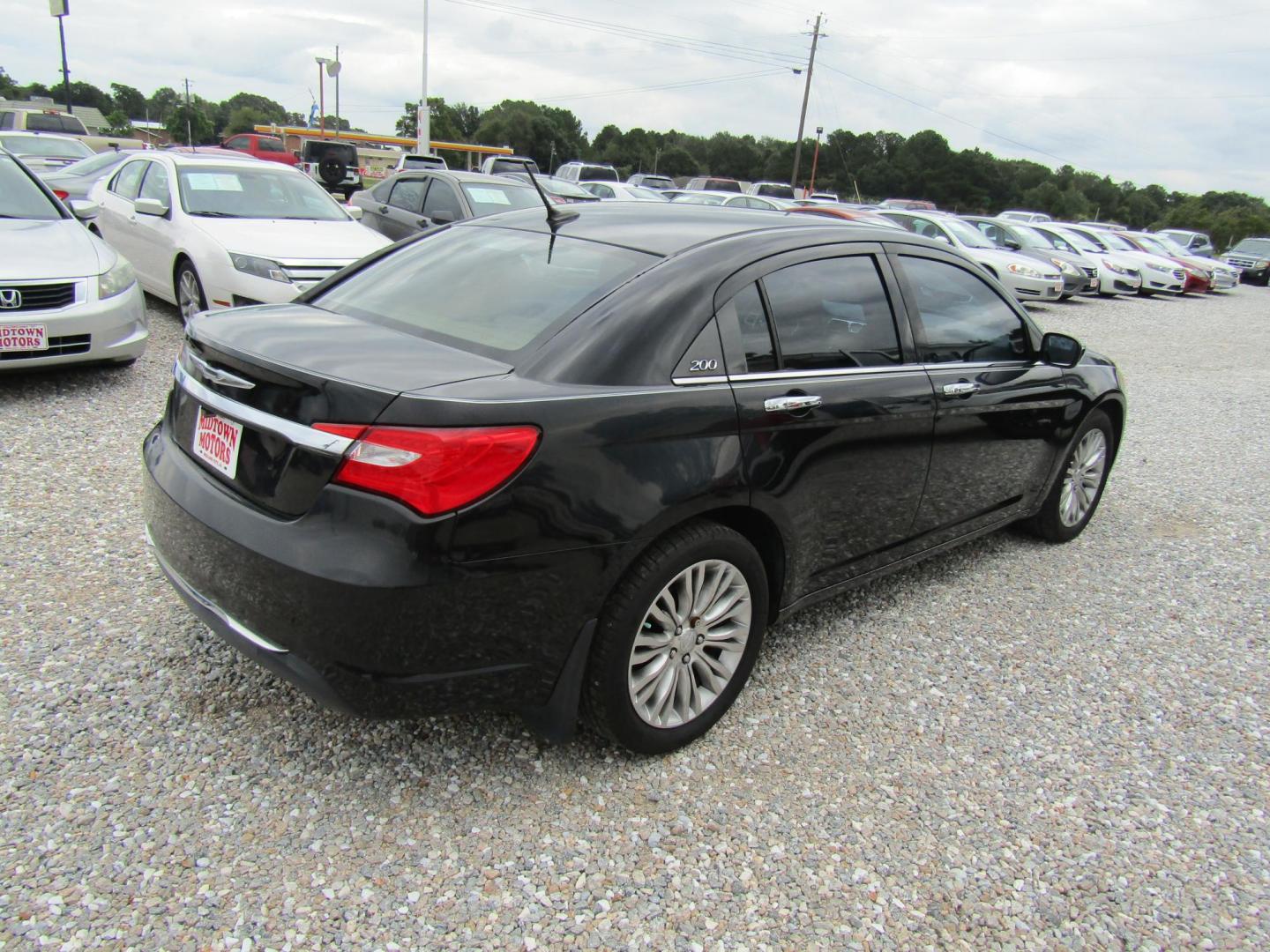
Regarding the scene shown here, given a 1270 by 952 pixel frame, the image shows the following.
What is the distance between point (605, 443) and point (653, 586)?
43cm

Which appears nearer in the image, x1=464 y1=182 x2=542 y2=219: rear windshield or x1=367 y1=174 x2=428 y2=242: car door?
x1=464 y1=182 x2=542 y2=219: rear windshield

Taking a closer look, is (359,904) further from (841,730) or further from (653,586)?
(841,730)

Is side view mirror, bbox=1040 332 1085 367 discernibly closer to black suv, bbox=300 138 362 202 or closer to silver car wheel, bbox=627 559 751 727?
silver car wheel, bbox=627 559 751 727

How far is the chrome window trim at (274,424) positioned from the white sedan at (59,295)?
A: 3.72 meters

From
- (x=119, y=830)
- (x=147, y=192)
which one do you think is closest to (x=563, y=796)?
(x=119, y=830)

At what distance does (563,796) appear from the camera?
255cm

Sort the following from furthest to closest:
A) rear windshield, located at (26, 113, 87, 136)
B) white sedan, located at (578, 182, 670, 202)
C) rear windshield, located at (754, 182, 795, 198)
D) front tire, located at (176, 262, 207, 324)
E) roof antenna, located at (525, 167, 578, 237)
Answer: rear windshield, located at (754, 182, 795, 198)
rear windshield, located at (26, 113, 87, 136)
white sedan, located at (578, 182, 670, 202)
front tire, located at (176, 262, 207, 324)
roof antenna, located at (525, 167, 578, 237)

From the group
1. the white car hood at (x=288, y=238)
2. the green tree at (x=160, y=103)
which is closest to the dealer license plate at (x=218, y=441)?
the white car hood at (x=288, y=238)

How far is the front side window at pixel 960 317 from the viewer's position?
350 cm

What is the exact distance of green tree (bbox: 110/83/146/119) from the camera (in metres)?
107

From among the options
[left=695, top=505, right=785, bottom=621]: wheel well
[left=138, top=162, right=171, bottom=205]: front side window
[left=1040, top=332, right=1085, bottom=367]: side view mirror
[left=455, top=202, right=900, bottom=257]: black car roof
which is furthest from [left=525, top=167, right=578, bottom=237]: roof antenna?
[left=138, top=162, right=171, bottom=205]: front side window

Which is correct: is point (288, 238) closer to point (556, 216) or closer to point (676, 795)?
point (556, 216)

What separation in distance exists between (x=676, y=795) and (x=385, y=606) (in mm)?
1045

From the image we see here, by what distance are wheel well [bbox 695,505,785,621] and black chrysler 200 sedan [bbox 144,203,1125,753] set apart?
0.01 m
